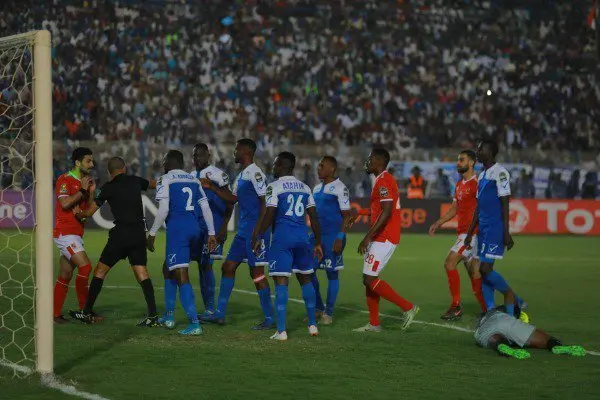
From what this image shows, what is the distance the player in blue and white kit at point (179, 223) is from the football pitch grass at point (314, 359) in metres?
0.42

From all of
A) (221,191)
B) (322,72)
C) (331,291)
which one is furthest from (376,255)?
(322,72)

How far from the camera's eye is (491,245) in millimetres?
10422

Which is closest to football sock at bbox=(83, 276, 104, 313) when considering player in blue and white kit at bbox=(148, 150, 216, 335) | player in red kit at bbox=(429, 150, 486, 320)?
player in blue and white kit at bbox=(148, 150, 216, 335)

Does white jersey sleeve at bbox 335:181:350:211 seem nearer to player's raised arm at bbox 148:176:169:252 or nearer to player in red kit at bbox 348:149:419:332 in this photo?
player in red kit at bbox 348:149:419:332

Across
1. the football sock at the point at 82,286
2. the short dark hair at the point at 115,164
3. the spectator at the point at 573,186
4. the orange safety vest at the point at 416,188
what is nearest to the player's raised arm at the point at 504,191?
the short dark hair at the point at 115,164

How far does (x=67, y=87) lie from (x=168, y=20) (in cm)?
523

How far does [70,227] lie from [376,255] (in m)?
3.49

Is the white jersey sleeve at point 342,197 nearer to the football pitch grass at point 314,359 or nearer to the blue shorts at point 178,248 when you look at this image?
the football pitch grass at point 314,359

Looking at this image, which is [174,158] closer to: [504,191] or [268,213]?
[268,213]

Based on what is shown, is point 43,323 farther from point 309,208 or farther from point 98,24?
point 98,24

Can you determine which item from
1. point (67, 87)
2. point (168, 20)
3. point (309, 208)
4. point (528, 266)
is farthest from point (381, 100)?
point (309, 208)

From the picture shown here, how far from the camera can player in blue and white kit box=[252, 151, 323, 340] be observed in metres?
9.53

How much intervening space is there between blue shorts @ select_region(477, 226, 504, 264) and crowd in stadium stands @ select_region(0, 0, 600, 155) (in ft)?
52.7

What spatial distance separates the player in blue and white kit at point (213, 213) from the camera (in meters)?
10.8
